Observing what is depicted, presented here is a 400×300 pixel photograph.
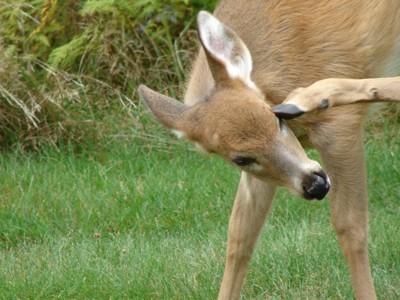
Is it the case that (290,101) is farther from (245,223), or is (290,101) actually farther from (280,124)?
(245,223)

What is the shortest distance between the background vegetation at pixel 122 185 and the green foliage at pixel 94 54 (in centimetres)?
1

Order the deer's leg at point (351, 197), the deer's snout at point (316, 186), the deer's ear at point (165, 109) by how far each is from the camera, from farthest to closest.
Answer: the deer's leg at point (351, 197) < the deer's ear at point (165, 109) < the deer's snout at point (316, 186)

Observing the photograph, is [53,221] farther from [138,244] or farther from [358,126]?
[358,126]

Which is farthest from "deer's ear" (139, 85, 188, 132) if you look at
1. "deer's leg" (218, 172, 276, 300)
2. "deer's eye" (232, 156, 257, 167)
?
"deer's leg" (218, 172, 276, 300)

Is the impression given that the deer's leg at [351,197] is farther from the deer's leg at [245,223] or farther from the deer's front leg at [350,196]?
the deer's leg at [245,223]

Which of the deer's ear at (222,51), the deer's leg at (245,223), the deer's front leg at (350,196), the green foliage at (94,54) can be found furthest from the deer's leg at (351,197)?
the green foliage at (94,54)

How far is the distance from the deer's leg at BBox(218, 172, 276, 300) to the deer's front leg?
1.74 ft

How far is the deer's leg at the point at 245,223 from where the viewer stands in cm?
618

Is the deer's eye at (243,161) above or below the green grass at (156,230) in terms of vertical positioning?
above

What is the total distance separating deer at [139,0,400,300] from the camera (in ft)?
16.3

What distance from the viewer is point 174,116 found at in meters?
5.37

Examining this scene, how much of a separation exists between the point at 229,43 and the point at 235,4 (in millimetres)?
840

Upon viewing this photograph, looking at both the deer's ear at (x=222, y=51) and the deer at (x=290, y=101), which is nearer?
the deer at (x=290, y=101)

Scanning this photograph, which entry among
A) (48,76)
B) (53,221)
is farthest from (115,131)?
(53,221)
